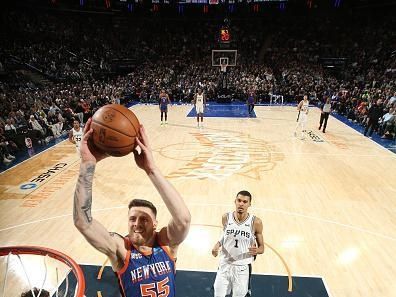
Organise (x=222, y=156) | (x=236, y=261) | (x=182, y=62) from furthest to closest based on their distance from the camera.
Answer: (x=182, y=62) → (x=222, y=156) → (x=236, y=261)

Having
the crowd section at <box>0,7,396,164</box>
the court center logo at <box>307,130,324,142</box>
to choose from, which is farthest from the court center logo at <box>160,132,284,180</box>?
A: the crowd section at <box>0,7,396,164</box>

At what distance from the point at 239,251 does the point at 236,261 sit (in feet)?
0.38

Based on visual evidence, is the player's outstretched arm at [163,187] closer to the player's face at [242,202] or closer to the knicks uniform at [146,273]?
the knicks uniform at [146,273]

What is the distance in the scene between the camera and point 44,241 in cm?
596

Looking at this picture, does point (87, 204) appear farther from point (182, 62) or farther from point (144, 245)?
point (182, 62)

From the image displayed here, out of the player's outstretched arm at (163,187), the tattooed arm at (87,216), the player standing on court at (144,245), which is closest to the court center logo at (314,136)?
the player standing on court at (144,245)

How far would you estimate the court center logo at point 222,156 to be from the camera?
9.43m

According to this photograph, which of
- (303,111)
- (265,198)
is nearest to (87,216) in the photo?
(265,198)

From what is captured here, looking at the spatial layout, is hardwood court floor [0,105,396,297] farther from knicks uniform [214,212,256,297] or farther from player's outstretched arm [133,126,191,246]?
player's outstretched arm [133,126,191,246]

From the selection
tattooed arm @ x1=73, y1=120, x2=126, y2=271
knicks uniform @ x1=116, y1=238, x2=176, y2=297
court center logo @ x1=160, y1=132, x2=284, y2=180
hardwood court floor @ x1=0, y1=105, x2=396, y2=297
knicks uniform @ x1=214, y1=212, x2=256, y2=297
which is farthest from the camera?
court center logo @ x1=160, y1=132, x2=284, y2=180

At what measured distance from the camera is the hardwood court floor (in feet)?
17.9

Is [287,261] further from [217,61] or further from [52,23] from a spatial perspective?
[52,23]

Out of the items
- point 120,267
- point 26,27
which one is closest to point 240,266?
point 120,267

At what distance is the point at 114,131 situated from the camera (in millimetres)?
1984
